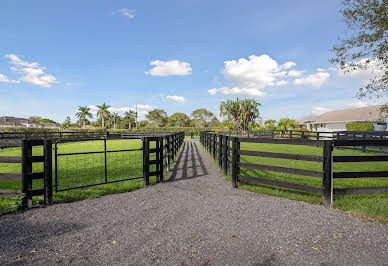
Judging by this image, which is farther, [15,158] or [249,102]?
[249,102]

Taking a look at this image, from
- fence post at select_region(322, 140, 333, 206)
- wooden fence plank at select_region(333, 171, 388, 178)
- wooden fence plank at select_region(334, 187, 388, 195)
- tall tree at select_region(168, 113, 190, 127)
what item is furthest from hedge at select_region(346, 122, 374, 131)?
tall tree at select_region(168, 113, 190, 127)

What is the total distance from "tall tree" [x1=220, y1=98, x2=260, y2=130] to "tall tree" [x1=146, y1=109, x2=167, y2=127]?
40.4 m

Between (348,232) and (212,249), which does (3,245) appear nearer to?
(212,249)

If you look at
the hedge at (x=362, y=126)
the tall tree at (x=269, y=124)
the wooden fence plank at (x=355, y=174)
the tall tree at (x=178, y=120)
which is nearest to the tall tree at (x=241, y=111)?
the tall tree at (x=269, y=124)

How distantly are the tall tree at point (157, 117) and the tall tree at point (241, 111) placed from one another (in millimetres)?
40365

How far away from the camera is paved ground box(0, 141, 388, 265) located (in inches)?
114

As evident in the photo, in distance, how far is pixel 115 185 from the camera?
6387 mm

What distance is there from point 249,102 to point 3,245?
Result: 184 ft

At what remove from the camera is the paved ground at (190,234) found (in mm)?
2893

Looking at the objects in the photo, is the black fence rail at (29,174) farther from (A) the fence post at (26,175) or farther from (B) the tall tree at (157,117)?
(B) the tall tree at (157,117)

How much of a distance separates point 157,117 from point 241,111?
45712mm

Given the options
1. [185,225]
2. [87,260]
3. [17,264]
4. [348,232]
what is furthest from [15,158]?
[348,232]

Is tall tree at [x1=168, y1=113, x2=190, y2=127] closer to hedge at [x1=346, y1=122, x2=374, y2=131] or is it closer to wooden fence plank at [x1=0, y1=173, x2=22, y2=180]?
hedge at [x1=346, y1=122, x2=374, y2=131]

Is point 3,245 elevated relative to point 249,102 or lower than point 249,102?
lower
